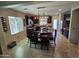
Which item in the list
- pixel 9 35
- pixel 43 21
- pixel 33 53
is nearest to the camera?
pixel 33 53

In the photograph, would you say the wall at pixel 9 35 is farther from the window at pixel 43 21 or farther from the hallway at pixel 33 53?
the window at pixel 43 21

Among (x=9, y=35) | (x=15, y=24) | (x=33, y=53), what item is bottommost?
(x=33, y=53)

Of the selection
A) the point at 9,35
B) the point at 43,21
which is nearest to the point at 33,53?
the point at 9,35

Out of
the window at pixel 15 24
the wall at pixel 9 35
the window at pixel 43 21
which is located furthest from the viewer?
the window at pixel 43 21

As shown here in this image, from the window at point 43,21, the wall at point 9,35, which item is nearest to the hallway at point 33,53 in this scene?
the wall at point 9,35

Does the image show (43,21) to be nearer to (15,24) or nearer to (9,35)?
(15,24)

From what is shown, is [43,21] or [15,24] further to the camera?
[43,21]

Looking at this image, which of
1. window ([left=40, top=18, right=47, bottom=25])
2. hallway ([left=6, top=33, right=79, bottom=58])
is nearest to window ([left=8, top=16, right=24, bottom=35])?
hallway ([left=6, top=33, right=79, bottom=58])

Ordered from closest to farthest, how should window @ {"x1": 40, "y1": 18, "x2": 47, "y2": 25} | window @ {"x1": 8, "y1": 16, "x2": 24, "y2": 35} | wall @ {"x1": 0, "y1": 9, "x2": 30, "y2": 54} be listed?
wall @ {"x1": 0, "y1": 9, "x2": 30, "y2": 54} → window @ {"x1": 8, "y1": 16, "x2": 24, "y2": 35} → window @ {"x1": 40, "y1": 18, "x2": 47, "y2": 25}

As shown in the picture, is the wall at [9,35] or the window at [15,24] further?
the window at [15,24]

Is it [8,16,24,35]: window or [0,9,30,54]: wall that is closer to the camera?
[0,9,30,54]: wall

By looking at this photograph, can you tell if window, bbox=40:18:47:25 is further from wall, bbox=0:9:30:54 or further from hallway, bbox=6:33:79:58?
hallway, bbox=6:33:79:58

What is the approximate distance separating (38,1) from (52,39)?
7.92 feet

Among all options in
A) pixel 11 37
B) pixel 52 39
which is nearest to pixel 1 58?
pixel 11 37
